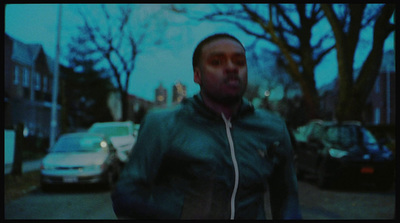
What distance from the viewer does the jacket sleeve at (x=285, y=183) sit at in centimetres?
205

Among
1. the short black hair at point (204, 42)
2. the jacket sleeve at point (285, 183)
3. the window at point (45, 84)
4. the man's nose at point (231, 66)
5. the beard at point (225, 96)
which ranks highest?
the window at point (45, 84)

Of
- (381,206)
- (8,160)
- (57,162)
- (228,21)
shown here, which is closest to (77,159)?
(57,162)

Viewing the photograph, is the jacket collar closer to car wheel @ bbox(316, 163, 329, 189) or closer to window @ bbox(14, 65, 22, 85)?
car wheel @ bbox(316, 163, 329, 189)

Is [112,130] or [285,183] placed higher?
[285,183]

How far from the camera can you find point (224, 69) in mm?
1854

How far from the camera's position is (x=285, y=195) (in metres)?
2.09

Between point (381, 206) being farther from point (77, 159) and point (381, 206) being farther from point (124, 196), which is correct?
point (124, 196)

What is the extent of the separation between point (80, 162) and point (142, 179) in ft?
38.7

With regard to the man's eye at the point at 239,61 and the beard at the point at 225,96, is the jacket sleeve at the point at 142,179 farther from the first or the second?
the man's eye at the point at 239,61

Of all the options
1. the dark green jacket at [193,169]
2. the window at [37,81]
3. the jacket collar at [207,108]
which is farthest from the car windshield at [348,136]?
the window at [37,81]

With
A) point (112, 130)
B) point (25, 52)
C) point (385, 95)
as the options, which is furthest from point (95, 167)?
point (385, 95)

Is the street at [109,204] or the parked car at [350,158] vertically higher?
the parked car at [350,158]

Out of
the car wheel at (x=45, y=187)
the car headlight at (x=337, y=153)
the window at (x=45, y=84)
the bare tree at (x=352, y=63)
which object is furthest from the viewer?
the window at (x=45, y=84)

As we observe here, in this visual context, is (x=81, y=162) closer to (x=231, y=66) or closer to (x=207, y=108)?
(x=207, y=108)
